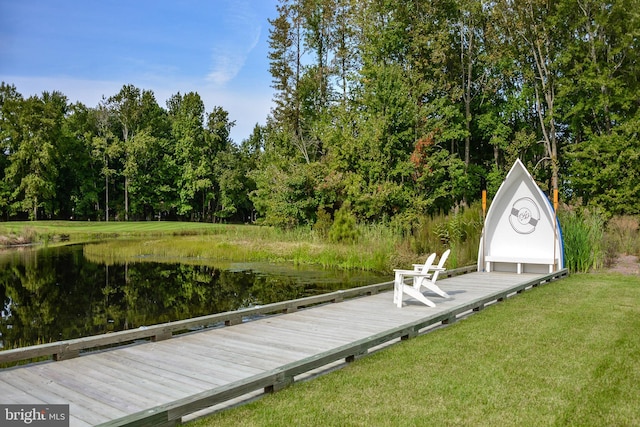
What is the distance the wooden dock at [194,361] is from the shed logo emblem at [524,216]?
6.39m

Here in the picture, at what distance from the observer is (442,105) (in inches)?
1184

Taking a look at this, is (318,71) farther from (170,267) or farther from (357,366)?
(357,366)

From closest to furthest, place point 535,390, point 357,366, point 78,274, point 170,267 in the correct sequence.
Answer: point 535,390 < point 357,366 < point 78,274 < point 170,267

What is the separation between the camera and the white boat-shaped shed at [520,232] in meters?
14.4

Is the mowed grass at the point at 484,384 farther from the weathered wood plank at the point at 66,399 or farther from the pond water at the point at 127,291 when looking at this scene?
the pond water at the point at 127,291

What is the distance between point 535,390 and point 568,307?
5.15m

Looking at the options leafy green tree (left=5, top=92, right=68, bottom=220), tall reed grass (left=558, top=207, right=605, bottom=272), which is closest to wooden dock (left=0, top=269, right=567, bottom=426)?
tall reed grass (left=558, top=207, right=605, bottom=272)

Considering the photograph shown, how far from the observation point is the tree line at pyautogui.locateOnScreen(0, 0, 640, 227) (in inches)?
988

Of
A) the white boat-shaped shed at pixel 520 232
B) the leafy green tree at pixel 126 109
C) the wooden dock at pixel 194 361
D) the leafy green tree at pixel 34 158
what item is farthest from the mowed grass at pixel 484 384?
the leafy green tree at pixel 126 109

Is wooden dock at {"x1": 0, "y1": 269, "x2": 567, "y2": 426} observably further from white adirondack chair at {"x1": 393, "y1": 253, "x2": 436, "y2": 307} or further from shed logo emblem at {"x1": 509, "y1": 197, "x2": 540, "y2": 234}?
shed logo emblem at {"x1": 509, "y1": 197, "x2": 540, "y2": 234}

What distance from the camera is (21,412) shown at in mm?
4250

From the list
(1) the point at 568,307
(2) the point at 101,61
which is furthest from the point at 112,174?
(1) the point at 568,307

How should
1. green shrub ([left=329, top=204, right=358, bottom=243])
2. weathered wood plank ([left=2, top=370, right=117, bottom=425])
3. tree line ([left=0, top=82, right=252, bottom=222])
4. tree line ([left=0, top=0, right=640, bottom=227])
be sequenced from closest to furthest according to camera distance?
weathered wood plank ([left=2, top=370, right=117, bottom=425]), green shrub ([left=329, top=204, right=358, bottom=243]), tree line ([left=0, top=0, right=640, bottom=227]), tree line ([left=0, top=82, right=252, bottom=222])

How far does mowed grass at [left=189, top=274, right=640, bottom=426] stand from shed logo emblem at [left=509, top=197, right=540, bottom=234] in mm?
6932
